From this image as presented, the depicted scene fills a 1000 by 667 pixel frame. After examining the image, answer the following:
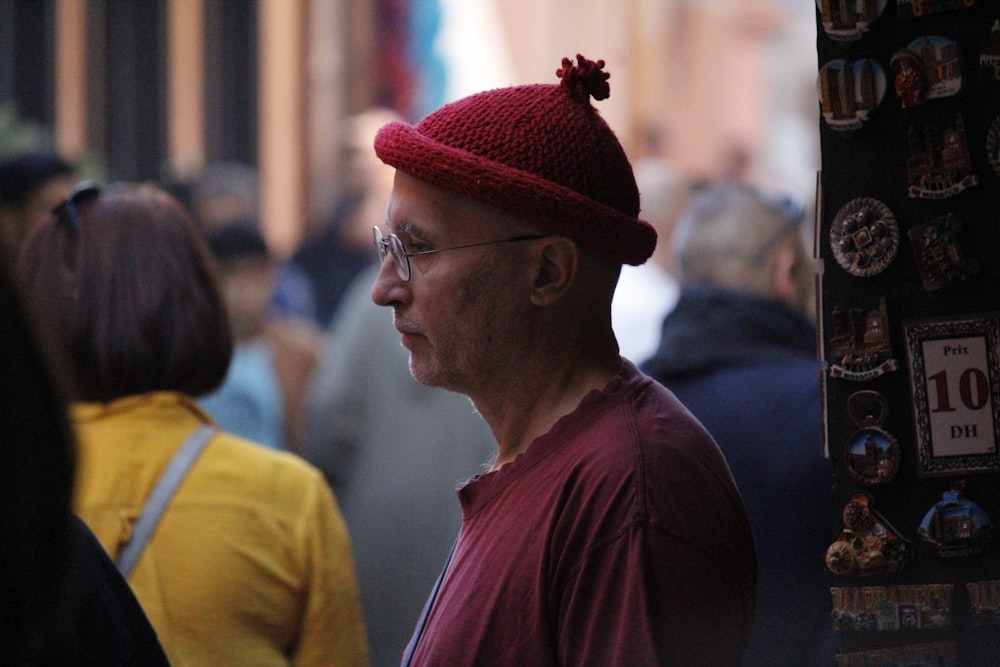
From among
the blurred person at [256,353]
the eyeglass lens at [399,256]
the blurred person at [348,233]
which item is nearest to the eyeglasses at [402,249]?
the eyeglass lens at [399,256]

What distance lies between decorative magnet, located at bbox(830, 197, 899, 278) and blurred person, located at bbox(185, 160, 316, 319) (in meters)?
3.70

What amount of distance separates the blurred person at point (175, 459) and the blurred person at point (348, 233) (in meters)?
Answer: 3.67

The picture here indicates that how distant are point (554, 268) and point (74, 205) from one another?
1.23m

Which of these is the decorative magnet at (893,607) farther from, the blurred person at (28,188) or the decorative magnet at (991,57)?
the blurred person at (28,188)

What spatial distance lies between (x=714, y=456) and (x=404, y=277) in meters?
0.55

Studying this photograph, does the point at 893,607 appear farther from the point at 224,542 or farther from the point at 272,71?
the point at 272,71

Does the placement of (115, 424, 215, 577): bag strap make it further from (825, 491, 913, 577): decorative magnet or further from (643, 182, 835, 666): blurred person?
(825, 491, 913, 577): decorative magnet

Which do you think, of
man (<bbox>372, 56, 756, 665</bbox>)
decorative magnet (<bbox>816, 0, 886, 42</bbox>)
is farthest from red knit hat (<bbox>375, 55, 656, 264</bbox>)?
decorative magnet (<bbox>816, 0, 886, 42</bbox>)

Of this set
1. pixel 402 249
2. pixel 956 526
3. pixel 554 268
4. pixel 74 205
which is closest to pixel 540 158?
pixel 554 268

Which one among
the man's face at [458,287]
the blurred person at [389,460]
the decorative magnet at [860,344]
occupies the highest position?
the man's face at [458,287]

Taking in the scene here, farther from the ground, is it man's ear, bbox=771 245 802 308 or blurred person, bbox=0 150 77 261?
blurred person, bbox=0 150 77 261

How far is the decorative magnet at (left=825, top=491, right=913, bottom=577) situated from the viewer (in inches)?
74.0

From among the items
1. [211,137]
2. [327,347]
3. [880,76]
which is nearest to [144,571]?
[880,76]

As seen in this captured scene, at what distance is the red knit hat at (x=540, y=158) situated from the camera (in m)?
2.01
